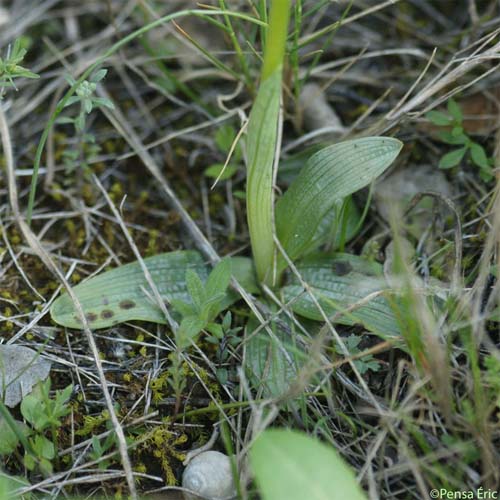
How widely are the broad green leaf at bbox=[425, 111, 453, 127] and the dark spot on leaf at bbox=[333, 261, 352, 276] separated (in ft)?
1.80

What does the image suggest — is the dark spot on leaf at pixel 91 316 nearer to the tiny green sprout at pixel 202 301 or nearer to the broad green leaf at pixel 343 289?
the tiny green sprout at pixel 202 301

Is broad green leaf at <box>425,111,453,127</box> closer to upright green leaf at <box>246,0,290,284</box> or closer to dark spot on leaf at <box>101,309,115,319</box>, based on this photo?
upright green leaf at <box>246,0,290,284</box>

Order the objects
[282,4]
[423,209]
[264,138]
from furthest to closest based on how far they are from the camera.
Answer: [423,209] → [264,138] → [282,4]

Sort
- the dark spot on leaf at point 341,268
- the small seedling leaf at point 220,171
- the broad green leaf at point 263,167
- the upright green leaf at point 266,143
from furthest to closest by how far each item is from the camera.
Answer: the small seedling leaf at point 220,171 → the dark spot on leaf at point 341,268 → the broad green leaf at point 263,167 → the upright green leaf at point 266,143

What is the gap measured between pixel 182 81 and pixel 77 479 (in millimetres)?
1565

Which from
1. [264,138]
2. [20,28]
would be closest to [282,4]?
[264,138]

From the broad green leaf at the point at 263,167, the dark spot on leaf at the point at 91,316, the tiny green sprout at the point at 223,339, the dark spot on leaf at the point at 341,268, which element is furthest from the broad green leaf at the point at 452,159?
the dark spot on leaf at the point at 91,316

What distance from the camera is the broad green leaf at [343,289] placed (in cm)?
176

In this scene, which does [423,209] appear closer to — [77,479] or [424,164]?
[424,164]

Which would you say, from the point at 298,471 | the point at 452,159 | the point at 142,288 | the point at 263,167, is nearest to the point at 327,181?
the point at 263,167

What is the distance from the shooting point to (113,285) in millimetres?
1910

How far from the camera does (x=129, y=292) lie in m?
1.90

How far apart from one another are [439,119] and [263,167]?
695mm

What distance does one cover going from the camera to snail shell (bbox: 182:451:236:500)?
1.50 m
